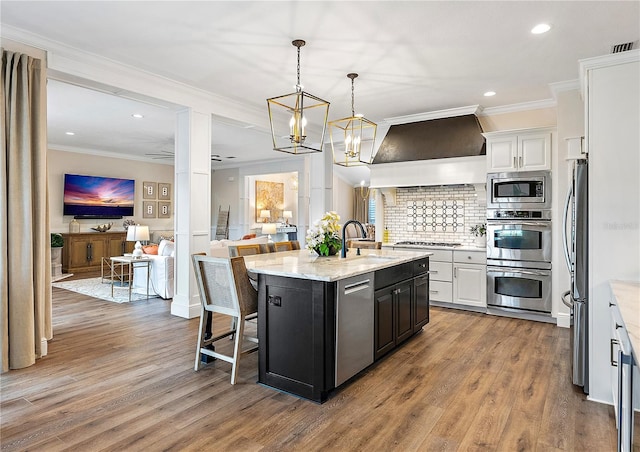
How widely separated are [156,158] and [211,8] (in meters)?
8.01

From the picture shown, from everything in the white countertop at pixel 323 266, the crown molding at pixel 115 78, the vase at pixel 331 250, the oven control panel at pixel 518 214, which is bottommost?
the white countertop at pixel 323 266

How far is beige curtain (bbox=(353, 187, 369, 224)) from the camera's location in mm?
13695

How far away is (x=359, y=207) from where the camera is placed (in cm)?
1373

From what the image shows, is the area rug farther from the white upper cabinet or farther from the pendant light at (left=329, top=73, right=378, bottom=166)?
the white upper cabinet

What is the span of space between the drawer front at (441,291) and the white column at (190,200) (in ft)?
10.3

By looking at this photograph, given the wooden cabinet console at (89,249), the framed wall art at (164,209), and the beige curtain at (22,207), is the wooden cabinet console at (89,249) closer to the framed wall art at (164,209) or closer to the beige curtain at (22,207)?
the framed wall art at (164,209)

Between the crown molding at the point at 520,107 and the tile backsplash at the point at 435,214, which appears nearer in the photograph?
the crown molding at the point at 520,107

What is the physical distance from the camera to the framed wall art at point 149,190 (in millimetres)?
10300

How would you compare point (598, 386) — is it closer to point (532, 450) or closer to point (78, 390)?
point (532, 450)

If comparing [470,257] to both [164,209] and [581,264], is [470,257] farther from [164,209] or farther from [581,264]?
[164,209]

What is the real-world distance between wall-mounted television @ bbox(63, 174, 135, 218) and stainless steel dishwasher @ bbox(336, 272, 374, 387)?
326 inches

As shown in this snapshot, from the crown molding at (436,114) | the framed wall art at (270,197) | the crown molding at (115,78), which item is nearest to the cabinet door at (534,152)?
the crown molding at (436,114)

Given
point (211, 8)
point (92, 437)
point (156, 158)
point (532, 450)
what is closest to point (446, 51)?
point (211, 8)

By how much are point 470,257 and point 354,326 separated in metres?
2.90
